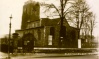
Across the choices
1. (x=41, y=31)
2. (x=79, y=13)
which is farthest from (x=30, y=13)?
(x=79, y=13)

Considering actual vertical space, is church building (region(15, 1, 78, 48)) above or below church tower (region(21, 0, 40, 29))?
below

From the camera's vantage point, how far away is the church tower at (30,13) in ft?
5.53

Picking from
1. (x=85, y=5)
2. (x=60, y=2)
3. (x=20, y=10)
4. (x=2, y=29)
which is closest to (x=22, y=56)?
(x=2, y=29)

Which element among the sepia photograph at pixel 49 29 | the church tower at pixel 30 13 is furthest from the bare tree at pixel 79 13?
the church tower at pixel 30 13

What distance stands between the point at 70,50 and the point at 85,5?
380 millimetres

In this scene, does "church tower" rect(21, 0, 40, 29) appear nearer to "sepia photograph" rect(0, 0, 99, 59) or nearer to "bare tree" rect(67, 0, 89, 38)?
"sepia photograph" rect(0, 0, 99, 59)

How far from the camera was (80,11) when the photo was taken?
5.74 feet

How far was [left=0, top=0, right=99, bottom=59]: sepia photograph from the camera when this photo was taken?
1.68m

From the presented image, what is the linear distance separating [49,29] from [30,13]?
0.66ft

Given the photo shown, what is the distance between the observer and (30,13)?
5.67 feet

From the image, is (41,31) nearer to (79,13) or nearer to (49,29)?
(49,29)

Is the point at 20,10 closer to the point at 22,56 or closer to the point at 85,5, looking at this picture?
the point at 22,56

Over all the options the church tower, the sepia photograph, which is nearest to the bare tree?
the sepia photograph

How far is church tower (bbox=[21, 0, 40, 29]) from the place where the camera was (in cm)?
168
